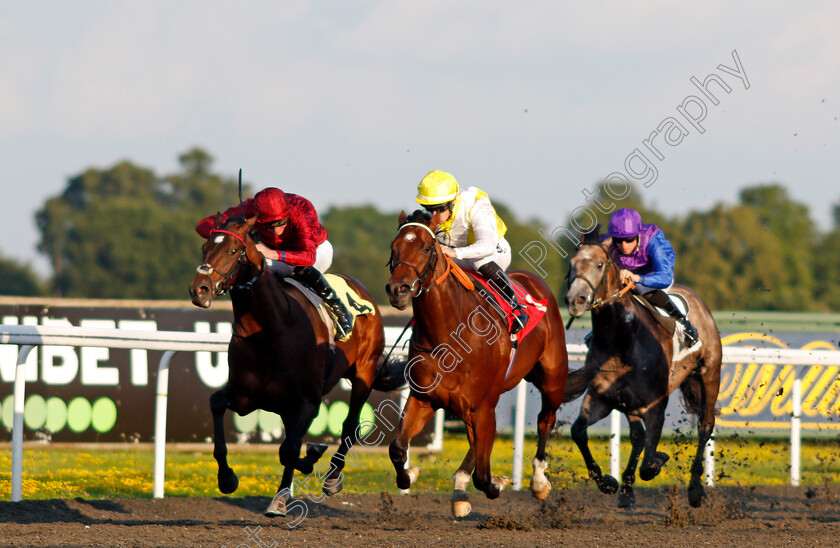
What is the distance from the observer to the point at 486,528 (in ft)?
18.4

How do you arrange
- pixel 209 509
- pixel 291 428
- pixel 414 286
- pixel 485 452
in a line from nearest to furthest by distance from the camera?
pixel 414 286 → pixel 485 452 → pixel 291 428 → pixel 209 509

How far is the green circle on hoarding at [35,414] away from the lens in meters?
8.39

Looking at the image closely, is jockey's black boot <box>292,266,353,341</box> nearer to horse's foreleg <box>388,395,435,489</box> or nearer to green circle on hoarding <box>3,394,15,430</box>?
horse's foreleg <box>388,395,435,489</box>

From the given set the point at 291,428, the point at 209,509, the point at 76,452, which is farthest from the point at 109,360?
the point at 291,428

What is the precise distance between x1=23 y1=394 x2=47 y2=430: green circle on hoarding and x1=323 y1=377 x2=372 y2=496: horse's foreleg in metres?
3.44

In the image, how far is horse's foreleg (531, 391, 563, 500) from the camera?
582 cm

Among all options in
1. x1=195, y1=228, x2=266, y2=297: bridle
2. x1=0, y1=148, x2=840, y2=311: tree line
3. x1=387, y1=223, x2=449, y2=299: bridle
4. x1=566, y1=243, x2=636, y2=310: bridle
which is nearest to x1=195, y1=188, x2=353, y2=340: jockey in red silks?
x1=195, y1=228, x2=266, y2=297: bridle

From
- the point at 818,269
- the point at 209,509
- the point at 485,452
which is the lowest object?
the point at 209,509

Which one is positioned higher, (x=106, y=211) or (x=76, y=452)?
(x=106, y=211)

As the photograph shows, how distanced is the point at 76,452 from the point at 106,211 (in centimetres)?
4279

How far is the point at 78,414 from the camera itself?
848 centimetres

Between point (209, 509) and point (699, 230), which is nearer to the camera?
point (209, 509)

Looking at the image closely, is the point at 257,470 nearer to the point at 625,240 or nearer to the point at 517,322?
the point at 517,322

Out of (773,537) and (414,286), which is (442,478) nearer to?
(773,537)
